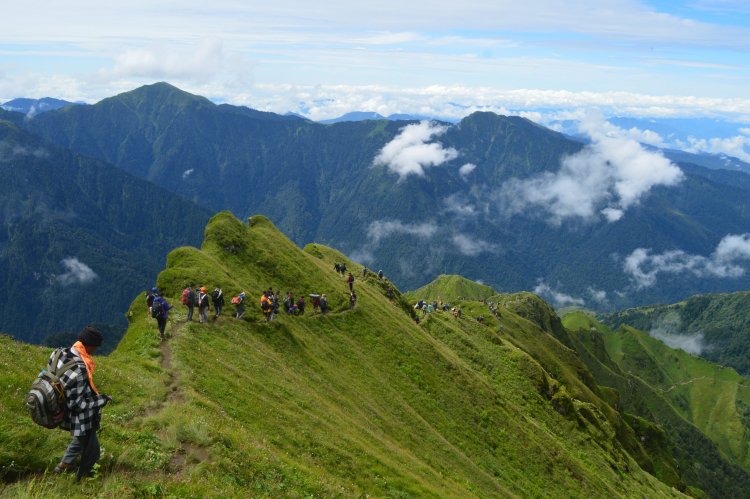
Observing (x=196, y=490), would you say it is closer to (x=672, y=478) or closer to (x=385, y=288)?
(x=385, y=288)

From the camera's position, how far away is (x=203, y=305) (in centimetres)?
4728

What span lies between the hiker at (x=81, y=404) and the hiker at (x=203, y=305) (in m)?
31.5

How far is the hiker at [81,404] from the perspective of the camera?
14.9 meters

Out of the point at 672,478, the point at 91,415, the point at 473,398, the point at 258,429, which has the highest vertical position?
the point at 91,415

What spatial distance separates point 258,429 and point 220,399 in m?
3.63

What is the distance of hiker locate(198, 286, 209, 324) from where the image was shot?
46.8 meters

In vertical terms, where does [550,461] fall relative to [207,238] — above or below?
below

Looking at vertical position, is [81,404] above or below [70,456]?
above

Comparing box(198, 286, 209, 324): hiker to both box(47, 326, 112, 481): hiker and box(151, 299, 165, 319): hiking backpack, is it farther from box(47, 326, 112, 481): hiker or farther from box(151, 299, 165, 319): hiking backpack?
box(47, 326, 112, 481): hiker

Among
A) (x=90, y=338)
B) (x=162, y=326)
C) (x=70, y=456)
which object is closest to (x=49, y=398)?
(x=90, y=338)

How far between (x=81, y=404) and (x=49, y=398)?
39.9 inches

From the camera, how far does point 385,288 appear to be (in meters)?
109

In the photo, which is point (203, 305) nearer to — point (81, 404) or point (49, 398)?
point (81, 404)

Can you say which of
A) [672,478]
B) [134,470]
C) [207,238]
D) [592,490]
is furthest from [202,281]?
[672,478]
